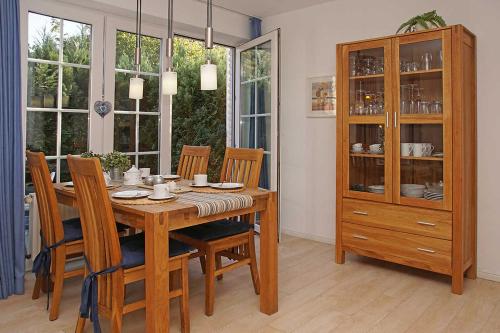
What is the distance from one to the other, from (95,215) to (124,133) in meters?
1.93

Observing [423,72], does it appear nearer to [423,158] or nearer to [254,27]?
[423,158]

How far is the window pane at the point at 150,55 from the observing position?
4043 millimetres

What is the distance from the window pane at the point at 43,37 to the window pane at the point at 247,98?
203cm

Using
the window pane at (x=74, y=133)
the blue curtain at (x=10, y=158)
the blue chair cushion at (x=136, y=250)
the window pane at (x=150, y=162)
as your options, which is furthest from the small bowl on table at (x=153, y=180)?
the window pane at (x=150, y=162)

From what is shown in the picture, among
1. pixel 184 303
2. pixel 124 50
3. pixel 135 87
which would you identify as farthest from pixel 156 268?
pixel 124 50

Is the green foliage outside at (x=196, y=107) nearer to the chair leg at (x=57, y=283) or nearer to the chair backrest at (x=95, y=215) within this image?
the chair leg at (x=57, y=283)

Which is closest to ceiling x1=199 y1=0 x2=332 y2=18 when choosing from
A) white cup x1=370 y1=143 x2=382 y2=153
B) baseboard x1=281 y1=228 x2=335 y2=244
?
white cup x1=370 y1=143 x2=382 y2=153

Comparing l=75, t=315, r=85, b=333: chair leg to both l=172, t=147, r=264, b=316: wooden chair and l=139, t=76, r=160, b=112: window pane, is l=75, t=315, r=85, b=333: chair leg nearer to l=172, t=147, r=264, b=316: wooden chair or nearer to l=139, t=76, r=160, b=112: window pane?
l=172, t=147, r=264, b=316: wooden chair

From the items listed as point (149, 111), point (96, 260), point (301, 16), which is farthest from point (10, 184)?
point (301, 16)

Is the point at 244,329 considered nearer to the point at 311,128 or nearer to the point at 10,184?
the point at 10,184

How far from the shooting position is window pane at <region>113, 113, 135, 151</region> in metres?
3.80

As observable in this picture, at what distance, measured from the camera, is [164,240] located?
199 cm

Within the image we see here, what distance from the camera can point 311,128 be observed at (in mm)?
4348

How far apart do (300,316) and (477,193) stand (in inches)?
70.4
